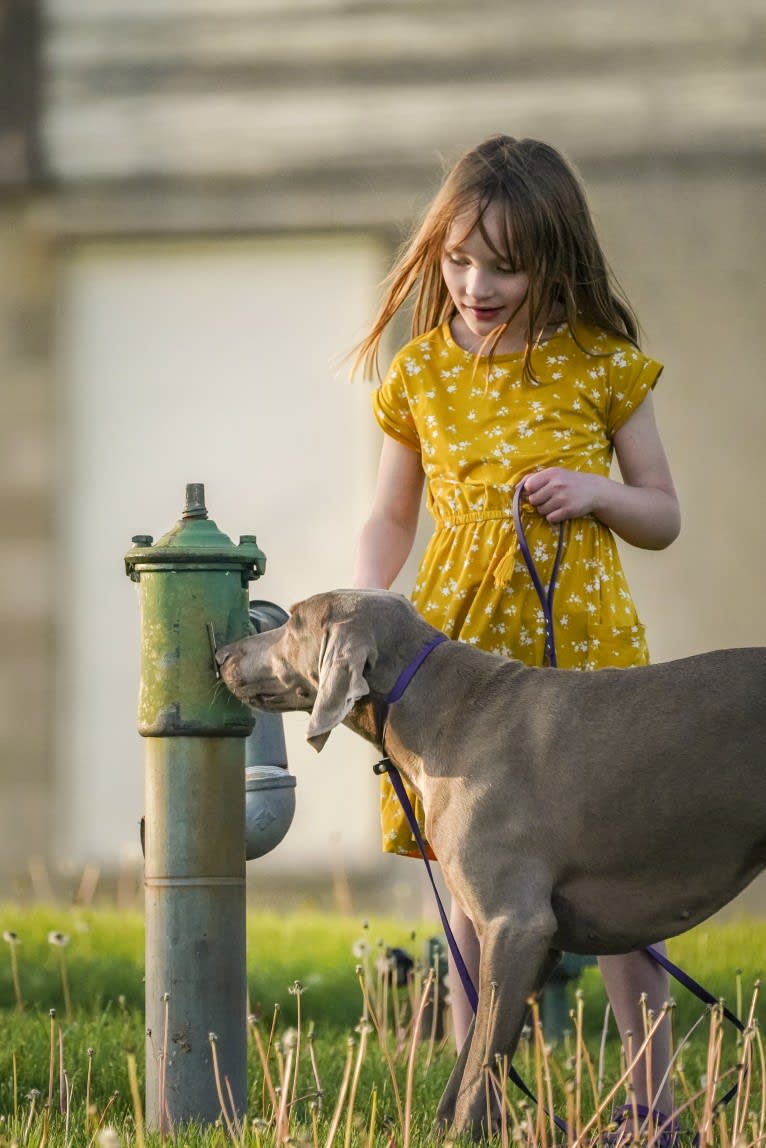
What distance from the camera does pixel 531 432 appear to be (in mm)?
3666

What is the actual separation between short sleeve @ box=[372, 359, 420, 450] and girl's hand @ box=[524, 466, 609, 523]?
462mm

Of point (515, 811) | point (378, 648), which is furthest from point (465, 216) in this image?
point (515, 811)

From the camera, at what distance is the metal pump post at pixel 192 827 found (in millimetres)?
3193

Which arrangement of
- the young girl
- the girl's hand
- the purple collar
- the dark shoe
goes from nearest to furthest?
the dark shoe, the purple collar, the girl's hand, the young girl

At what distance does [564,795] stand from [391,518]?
1028mm

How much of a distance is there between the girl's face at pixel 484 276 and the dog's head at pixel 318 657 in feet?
2.24

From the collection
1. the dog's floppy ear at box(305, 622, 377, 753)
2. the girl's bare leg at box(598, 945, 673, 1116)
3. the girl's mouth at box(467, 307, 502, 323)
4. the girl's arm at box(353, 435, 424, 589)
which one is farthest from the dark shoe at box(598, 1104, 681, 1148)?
the girl's mouth at box(467, 307, 502, 323)

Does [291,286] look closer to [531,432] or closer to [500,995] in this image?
[531,432]

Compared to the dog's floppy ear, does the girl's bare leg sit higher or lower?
lower

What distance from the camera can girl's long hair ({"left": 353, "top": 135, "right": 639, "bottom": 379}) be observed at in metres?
3.65

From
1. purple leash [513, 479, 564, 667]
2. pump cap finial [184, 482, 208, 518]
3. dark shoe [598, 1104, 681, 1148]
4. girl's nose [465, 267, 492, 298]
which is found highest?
girl's nose [465, 267, 492, 298]

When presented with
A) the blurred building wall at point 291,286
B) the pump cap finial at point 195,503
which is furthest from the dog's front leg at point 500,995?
the blurred building wall at point 291,286

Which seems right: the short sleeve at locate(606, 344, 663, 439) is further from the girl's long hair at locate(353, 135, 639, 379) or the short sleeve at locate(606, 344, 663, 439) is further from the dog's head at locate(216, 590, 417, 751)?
the dog's head at locate(216, 590, 417, 751)

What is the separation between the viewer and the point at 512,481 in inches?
144
